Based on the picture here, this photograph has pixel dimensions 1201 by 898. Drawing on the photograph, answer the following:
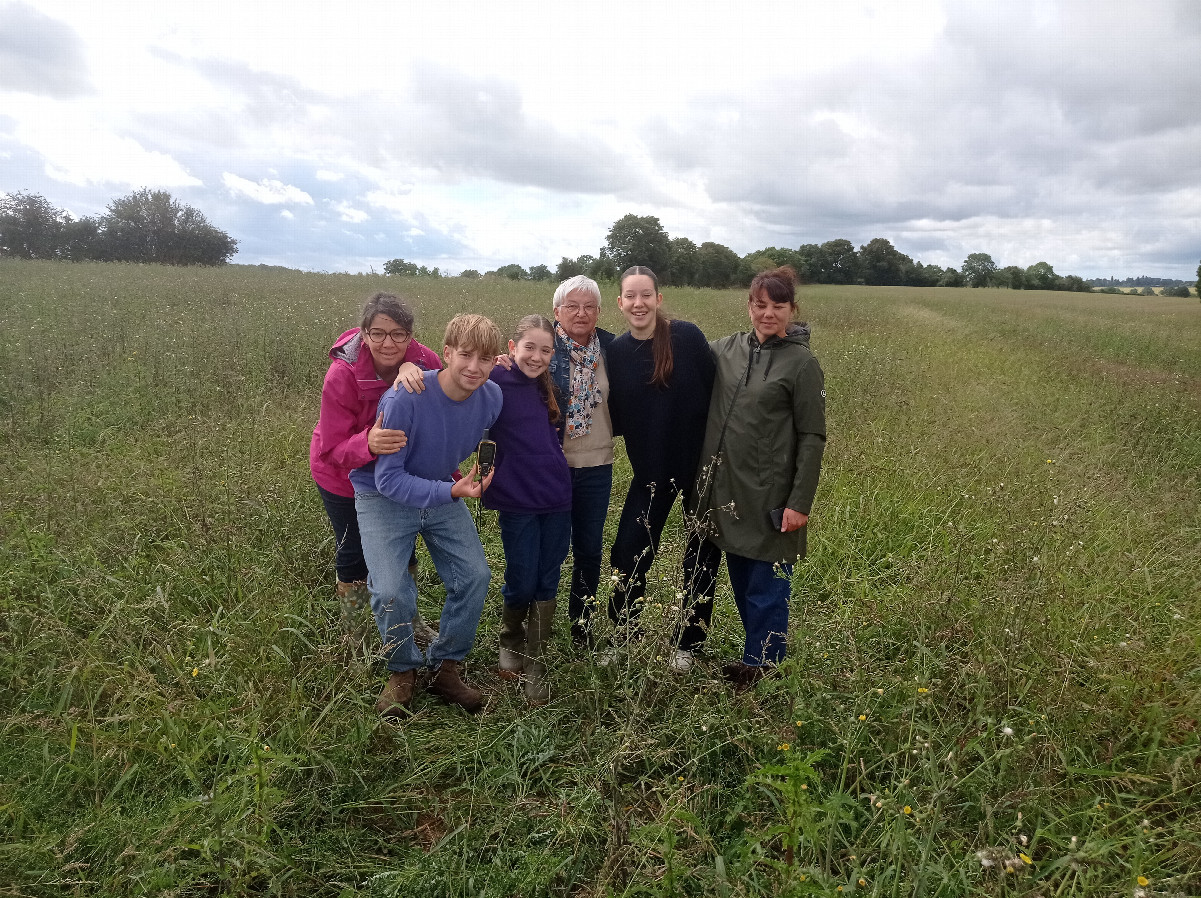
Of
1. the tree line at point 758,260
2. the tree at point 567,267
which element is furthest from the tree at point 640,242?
the tree at point 567,267

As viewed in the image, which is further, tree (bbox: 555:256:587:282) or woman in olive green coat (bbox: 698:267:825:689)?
tree (bbox: 555:256:587:282)

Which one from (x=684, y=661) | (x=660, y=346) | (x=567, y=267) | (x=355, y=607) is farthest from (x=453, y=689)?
(x=567, y=267)

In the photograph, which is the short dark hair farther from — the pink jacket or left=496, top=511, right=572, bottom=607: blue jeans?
left=496, top=511, right=572, bottom=607: blue jeans

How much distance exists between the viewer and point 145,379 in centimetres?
639

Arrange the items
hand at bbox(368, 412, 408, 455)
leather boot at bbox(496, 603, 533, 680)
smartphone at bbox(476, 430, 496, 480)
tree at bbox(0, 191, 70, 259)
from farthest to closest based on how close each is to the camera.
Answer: tree at bbox(0, 191, 70, 259) → leather boot at bbox(496, 603, 533, 680) → smartphone at bbox(476, 430, 496, 480) → hand at bbox(368, 412, 408, 455)

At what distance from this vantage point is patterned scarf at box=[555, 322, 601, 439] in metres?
2.84

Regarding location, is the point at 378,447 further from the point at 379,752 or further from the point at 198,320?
the point at 198,320

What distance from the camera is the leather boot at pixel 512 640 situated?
306 centimetres

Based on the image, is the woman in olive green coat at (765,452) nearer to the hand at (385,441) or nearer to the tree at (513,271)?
the hand at (385,441)

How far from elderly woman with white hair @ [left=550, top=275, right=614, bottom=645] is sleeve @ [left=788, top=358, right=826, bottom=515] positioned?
84 cm

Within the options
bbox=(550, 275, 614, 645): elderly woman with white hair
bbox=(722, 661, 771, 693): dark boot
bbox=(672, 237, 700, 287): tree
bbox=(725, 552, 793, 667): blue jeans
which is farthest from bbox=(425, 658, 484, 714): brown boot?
bbox=(672, 237, 700, 287): tree

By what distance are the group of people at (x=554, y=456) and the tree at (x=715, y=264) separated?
38554mm

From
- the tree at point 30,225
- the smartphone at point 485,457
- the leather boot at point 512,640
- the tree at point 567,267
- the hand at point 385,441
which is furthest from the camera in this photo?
the tree at point 30,225

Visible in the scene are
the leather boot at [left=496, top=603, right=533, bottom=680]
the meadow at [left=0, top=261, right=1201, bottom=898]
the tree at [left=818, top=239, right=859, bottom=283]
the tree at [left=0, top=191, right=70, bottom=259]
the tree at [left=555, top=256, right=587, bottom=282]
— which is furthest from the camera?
the tree at [left=818, top=239, right=859, bottom=283]
